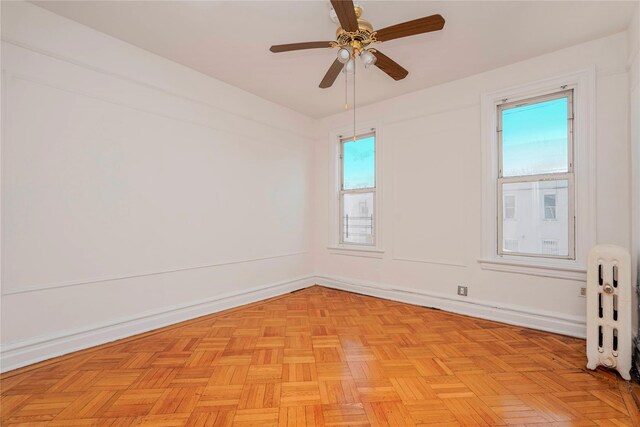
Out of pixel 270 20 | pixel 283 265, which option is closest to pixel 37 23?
pixel 270 20

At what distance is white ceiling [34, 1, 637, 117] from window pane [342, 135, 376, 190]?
116 cm

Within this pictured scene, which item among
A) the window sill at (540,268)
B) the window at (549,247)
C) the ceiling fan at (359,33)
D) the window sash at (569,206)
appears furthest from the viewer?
the window at (549,247)

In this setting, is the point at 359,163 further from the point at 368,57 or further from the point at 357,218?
the point at 368,57

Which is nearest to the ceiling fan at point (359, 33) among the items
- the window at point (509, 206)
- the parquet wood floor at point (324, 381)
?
the window at point (509, 206)

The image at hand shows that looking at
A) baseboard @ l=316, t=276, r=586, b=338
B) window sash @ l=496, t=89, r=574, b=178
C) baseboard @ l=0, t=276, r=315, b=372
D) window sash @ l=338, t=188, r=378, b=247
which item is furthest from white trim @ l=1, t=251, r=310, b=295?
window sash @ l=496, t=89, r=574, b=178

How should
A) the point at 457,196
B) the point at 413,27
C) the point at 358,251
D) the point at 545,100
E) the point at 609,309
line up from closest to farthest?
1. the point at 413,27
2. the point at 609,309
3. the point at 545,100
4. the point at 457,196
5. the point at 358,251

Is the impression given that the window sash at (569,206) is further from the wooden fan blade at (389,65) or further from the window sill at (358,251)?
the wooden fan blade at (389,65)

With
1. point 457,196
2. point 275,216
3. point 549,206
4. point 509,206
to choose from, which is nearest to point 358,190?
point 275,216

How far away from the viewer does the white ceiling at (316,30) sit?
222cm

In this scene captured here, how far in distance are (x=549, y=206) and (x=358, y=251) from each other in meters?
2.27

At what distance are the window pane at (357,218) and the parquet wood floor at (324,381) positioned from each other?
1.67m

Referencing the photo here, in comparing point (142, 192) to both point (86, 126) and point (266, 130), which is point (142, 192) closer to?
point (86, 126)

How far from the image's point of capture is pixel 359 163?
176 inches

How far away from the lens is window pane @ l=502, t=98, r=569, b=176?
289cm
